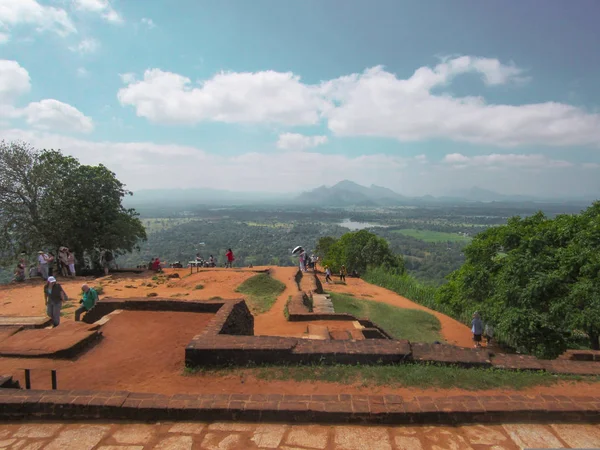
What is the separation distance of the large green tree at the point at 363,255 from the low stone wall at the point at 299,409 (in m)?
27.0

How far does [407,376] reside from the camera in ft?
17.0

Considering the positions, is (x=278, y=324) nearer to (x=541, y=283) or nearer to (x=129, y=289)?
(x=129, y=289)

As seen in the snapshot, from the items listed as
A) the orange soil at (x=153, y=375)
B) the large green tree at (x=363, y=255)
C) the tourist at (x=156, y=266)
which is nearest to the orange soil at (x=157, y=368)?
the orange soil at (x=153, y=375)

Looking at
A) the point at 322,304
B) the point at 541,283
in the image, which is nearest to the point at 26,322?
the point at 322,304

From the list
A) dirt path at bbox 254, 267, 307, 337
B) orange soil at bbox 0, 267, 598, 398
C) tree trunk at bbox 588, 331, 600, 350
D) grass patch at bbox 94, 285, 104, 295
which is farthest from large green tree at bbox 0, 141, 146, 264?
tree trunk at bbox 588, 331, 600, 350

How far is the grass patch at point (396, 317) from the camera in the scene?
1402cm

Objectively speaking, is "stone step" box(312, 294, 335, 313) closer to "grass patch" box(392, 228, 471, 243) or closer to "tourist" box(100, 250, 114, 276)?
"tourist" box(100, 250, 114, 276)

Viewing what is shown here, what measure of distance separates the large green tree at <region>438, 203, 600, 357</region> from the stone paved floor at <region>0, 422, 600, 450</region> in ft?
23.9

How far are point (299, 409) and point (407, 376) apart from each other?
2.00m

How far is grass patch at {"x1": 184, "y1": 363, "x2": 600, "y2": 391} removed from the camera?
5.02 metres

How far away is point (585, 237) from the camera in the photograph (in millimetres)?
11180

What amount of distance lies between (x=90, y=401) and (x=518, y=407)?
486 centimetres

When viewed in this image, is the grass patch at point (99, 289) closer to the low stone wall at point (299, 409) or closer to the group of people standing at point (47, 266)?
the group of people standing at point (47, 266)

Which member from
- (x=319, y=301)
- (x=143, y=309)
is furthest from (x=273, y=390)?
(x=319, y=301)
